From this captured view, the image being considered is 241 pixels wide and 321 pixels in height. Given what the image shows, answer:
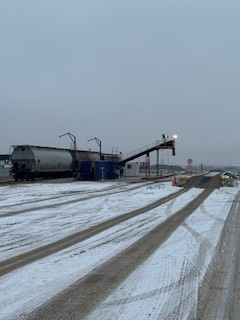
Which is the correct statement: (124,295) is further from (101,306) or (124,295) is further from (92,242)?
(92,242)

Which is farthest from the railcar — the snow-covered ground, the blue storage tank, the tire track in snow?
the tire track in snow

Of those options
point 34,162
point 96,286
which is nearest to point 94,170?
point 34,162

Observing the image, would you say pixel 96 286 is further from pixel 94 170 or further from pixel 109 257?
pixel 94 170

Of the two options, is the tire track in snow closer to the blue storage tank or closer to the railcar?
the railcar

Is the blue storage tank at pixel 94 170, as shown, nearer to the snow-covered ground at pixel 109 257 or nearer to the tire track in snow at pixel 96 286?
the snow-covered ground at pixel 109 257

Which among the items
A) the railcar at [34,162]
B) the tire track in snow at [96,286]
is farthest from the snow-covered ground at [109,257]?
the railcar at [34,162]

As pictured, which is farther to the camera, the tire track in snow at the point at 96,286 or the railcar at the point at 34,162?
the railcar at the point at 34,162

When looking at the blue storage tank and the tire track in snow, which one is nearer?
the tire track in snow

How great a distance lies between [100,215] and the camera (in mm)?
14195

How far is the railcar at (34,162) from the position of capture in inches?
1570

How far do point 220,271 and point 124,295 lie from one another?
6.77ft

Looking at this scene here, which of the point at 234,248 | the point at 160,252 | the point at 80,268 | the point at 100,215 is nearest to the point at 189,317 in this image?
the point at 80,268

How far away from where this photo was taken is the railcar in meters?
39.9

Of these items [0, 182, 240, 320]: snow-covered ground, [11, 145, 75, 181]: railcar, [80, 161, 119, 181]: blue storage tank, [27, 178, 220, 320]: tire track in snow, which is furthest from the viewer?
[80, 161, 119, 181]: blue storage tank
